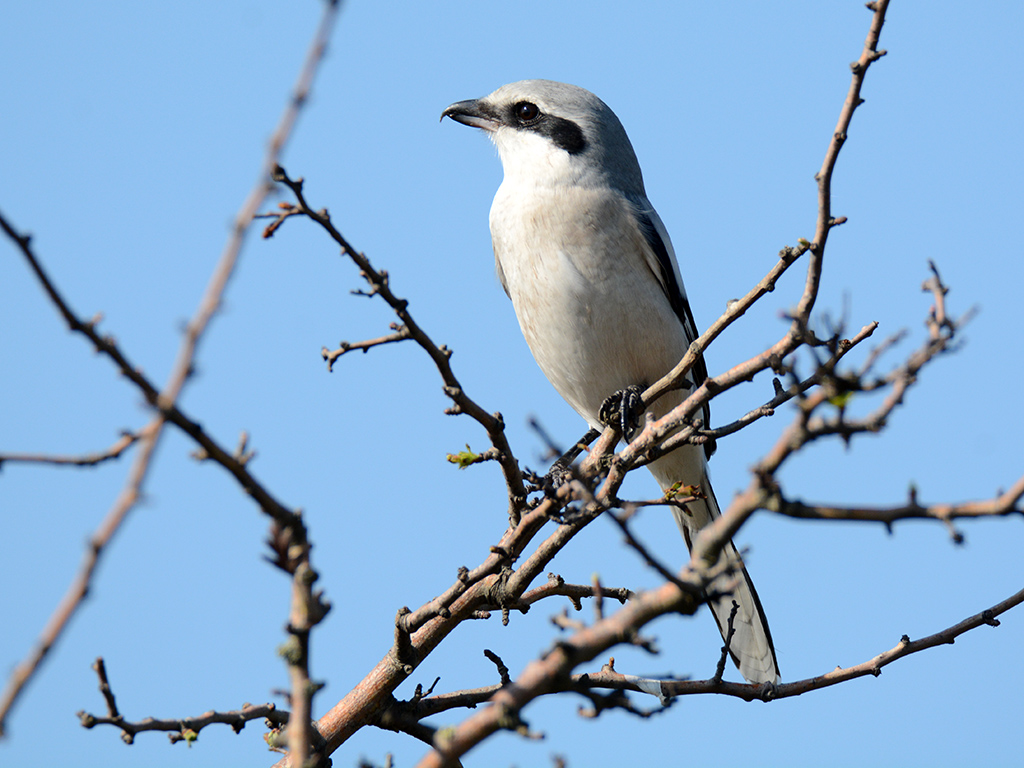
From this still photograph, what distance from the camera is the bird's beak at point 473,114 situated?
16.7 feet

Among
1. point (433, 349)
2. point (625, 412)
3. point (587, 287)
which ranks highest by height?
point (587, 287)

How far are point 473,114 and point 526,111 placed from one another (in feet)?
1.02

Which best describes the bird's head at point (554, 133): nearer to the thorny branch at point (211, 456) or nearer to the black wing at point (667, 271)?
the black wing at point (667, 271)

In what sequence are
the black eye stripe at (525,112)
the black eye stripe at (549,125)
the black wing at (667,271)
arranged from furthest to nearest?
the black eye stripe at (525,112) < the black eye stripe at (549,125) < the black wing at (667,271)

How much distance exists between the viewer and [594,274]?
14.2ft

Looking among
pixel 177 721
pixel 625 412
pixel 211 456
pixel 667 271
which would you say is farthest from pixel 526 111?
pixel 211 456

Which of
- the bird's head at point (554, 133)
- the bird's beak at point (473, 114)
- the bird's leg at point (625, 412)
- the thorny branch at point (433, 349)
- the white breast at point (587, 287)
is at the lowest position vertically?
the thorny branch at point (433, 349)

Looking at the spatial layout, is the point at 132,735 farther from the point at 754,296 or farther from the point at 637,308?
the point at 637,308

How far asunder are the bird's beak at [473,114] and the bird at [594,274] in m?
0.15

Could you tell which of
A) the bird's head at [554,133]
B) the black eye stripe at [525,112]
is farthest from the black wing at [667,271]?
the black eye stripe at [525,112]

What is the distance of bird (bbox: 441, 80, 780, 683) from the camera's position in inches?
170

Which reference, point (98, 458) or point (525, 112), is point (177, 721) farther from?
point (525, 112)

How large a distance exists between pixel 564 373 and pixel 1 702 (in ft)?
11.9

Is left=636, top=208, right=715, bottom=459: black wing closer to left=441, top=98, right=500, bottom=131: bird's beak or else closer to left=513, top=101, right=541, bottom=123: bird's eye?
left=513, top=101, right=541, bottom=123: bird's eye
